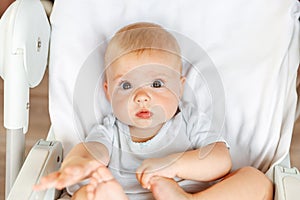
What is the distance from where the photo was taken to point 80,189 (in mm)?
945

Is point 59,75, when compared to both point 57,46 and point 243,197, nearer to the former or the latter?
point 57,46

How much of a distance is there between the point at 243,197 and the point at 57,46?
464 mm

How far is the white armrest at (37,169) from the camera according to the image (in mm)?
901

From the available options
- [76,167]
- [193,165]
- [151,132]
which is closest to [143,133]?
[151,132]

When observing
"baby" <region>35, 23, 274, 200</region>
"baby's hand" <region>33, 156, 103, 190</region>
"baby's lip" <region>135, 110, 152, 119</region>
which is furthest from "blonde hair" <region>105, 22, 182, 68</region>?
"baby's hand" <region>33, 156, 103, 190</region>

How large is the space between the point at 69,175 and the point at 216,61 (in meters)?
0.44

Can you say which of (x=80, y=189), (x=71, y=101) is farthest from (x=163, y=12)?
(x=80, y=189)

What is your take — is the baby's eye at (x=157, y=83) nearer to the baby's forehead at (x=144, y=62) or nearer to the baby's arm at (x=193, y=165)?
the baby's forehead at (x=144, y=62)

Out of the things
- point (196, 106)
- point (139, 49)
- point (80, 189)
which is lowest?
point (80, 189)

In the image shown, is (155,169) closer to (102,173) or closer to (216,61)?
(102,173)

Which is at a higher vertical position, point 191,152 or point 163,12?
point 163,12

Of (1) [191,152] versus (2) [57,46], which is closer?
(1) [191,152]

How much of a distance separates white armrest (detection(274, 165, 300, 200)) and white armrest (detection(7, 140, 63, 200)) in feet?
1.26

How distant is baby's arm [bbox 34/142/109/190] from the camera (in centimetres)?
79
